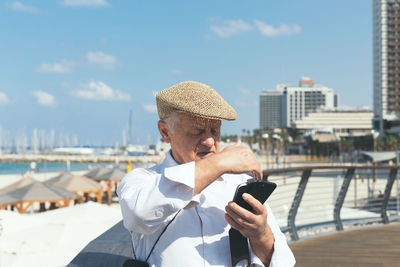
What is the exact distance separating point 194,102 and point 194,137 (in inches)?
4.9

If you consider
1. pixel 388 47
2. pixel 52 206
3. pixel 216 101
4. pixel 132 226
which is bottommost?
pixel 52 206

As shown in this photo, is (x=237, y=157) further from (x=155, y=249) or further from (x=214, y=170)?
(x=155, y=249)

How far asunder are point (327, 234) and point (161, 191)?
164 inches

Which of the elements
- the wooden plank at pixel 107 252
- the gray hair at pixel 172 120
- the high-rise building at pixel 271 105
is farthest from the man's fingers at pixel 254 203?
the high-rise building at pixel 271 105

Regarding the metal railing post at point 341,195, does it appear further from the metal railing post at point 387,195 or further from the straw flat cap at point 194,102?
the straw flat cap at point 194,102

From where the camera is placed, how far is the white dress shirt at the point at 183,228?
111cm

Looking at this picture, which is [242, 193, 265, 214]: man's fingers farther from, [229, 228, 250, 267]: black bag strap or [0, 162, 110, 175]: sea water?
[0, 162, 110, 175]: sea water

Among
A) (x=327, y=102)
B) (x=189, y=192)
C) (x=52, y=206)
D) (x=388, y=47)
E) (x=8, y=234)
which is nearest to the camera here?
(x=189, y=192)

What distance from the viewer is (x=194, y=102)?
1.23 metres

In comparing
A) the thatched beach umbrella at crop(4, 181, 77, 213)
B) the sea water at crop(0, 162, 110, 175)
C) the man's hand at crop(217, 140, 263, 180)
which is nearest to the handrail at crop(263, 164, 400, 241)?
the man's hand at crop(217, 140, 263, 180)

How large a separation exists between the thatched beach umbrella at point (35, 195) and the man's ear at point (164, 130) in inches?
461

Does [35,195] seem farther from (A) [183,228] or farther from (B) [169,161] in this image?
(A) [183,228]

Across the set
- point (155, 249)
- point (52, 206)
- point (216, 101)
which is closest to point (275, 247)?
point (155, 249)

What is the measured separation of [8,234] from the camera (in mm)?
6074
